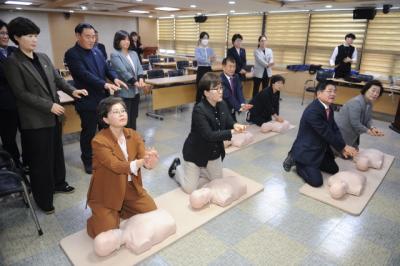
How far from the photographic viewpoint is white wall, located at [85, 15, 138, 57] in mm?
10164

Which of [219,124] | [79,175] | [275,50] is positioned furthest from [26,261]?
[275,50]

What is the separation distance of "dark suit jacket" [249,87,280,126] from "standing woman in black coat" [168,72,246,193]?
85.9 inches

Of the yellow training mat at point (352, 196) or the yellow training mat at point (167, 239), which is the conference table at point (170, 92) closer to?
the yellow training mat at point (167, 239)

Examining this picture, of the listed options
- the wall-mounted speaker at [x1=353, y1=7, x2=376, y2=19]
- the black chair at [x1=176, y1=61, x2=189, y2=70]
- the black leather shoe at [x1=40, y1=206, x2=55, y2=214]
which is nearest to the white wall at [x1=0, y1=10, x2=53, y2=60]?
the black chair at [x1=176, y1=61, x2=189, y2=70]

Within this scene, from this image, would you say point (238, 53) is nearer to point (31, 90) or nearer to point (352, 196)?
point (352, 196)

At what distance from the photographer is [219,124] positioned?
2.60 metres

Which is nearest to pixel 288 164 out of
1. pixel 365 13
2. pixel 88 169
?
pixel 88 169

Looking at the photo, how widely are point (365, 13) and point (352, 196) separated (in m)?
5.03

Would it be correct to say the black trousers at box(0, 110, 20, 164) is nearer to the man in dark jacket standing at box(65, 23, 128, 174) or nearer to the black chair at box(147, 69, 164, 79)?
the man in dark jacket standing at box(65, 23, 128, 174)

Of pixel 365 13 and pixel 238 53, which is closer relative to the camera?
pixel 238 53

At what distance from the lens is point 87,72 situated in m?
2.73

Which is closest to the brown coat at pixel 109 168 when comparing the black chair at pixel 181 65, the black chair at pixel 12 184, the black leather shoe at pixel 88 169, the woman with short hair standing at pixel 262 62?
the black chair at pixel 12 184

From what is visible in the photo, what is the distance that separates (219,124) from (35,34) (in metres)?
1.63

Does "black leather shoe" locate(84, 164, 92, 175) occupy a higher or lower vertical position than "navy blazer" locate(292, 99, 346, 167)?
lower
